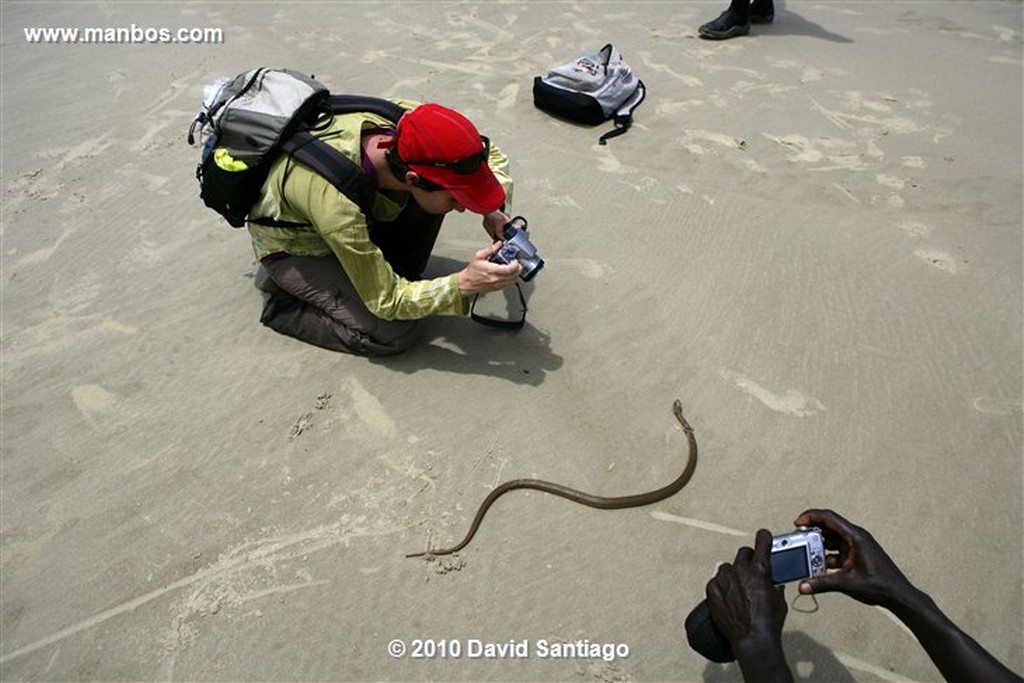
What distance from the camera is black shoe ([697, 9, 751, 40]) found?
22.5 ft

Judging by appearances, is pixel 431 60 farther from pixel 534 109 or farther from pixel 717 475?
pixel 717 475

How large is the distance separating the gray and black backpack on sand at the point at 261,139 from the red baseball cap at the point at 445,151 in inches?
10.4

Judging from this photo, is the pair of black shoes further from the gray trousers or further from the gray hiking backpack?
the gray trousers

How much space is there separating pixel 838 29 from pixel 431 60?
14.2 ft

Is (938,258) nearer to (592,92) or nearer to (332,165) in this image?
(592,92)

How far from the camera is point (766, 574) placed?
195 cm

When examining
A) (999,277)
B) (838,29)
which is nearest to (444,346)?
(999,277)

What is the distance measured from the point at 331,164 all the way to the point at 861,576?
95.4 inches

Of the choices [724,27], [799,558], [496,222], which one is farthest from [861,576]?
[724,27]

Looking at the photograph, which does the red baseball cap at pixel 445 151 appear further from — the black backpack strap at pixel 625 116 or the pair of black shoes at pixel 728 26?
the pair of black shoes at pixel 728 26

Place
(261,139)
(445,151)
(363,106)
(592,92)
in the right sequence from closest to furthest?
1. (445,151)
2. (261,139)
3. (363,106)
4. (592,92)

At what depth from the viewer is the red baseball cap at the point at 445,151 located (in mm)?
2768

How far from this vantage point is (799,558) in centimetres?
194

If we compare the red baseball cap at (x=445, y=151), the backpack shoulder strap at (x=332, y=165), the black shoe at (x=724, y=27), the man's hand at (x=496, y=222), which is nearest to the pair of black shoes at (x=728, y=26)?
the black shoe at (x=724, y=27)
